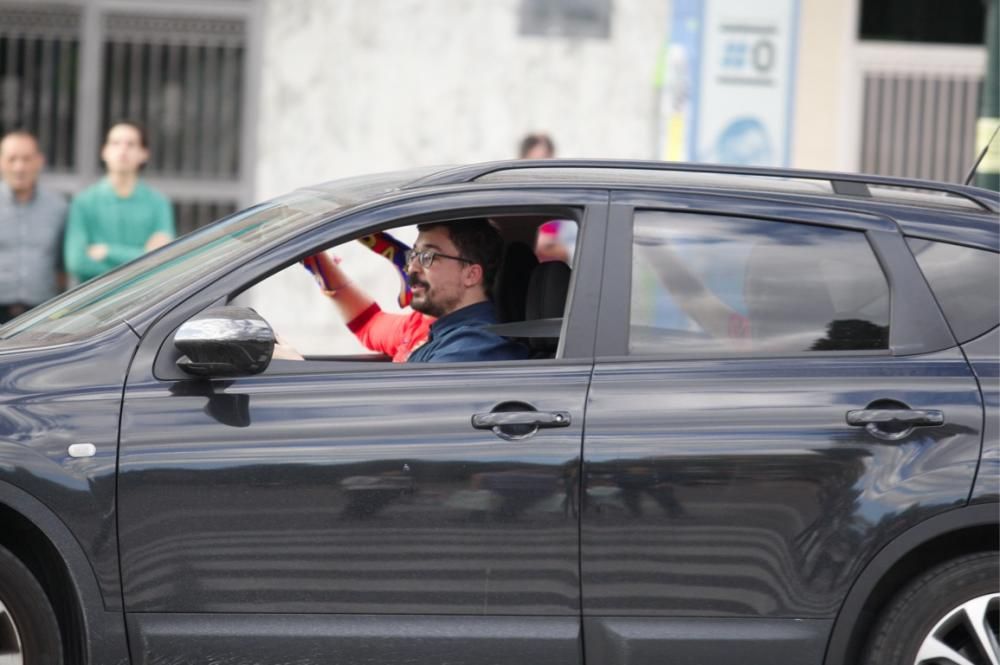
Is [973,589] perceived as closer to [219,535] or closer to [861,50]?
[219,535]

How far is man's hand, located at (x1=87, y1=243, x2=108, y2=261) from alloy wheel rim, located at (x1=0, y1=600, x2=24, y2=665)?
3980mm

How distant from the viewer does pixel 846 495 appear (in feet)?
13.7

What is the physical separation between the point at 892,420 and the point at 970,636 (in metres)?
0.62

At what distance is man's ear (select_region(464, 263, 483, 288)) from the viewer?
15.9ft

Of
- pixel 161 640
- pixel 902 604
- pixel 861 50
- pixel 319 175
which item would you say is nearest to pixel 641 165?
pixel 902 604

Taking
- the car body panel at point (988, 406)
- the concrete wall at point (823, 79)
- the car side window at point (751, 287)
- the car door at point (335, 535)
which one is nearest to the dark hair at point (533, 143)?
the concrete wall at point (823, 79)

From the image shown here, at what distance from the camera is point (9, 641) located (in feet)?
13.5

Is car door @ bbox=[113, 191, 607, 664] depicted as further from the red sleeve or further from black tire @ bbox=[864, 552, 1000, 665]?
the red sleeve

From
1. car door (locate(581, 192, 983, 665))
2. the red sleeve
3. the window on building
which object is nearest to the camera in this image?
car door (locate(581, 192, 983, 665))

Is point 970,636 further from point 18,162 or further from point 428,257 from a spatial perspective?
point 18,162

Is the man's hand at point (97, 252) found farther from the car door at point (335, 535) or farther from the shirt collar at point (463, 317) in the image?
the car door at point (335, 535)

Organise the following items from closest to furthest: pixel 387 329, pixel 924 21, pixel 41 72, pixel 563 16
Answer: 1. pixel 387 329
2. pixel 563 16
3. pixel 41 72
4. pixel 924 21

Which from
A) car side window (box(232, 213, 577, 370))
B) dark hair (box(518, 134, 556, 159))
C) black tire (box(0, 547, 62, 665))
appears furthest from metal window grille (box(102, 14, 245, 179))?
black tire (box(0, 547, 62, 665))

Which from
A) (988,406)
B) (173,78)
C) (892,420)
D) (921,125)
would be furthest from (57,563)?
(921,125)
